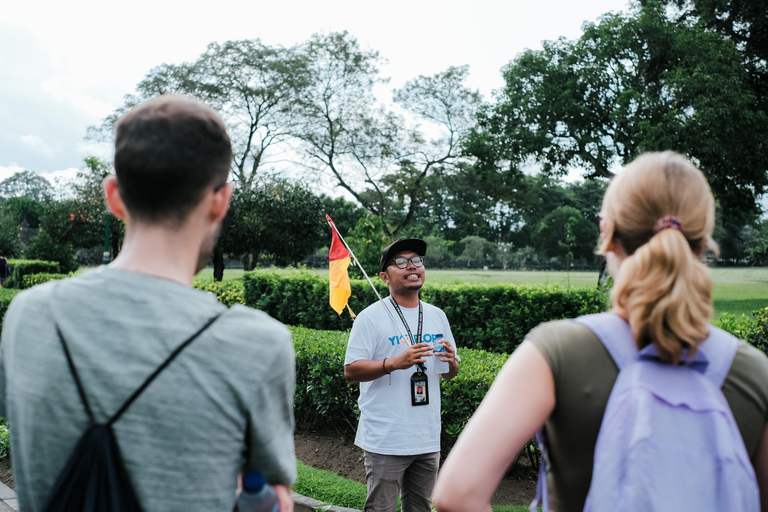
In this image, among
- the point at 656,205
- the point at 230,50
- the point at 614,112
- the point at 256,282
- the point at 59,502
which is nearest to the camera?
the point at 59,502

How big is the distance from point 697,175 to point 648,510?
2.65ft

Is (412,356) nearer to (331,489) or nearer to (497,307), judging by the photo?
(331,489)

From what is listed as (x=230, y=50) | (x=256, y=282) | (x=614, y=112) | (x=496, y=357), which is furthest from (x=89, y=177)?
(x=496, y=357)

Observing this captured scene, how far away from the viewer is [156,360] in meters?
1.17

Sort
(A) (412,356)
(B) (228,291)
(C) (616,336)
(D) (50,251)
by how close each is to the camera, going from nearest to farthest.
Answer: (C) (616,336) → (A) (412,356) → (B) (228,291) → (D) (50,251)

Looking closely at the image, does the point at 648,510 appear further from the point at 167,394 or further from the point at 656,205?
the point at 167,394

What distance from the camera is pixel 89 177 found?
3103 cm

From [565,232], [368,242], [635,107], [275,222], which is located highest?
[635,107]

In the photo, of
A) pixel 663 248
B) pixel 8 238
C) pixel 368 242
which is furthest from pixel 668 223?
pixel 8 238

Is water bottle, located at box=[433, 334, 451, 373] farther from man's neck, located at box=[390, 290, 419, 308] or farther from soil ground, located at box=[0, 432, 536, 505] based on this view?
soil ground, located at box=[0, 432, 536, 505]

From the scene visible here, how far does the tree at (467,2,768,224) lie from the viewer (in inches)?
747

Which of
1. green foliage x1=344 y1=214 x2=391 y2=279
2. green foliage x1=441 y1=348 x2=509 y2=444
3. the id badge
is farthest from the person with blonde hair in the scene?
green foliage x1=344 y1=214 x2=391 y2=279

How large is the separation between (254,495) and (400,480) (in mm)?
2207

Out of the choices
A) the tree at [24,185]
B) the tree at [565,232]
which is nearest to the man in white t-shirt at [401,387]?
the tree at [565,232]
